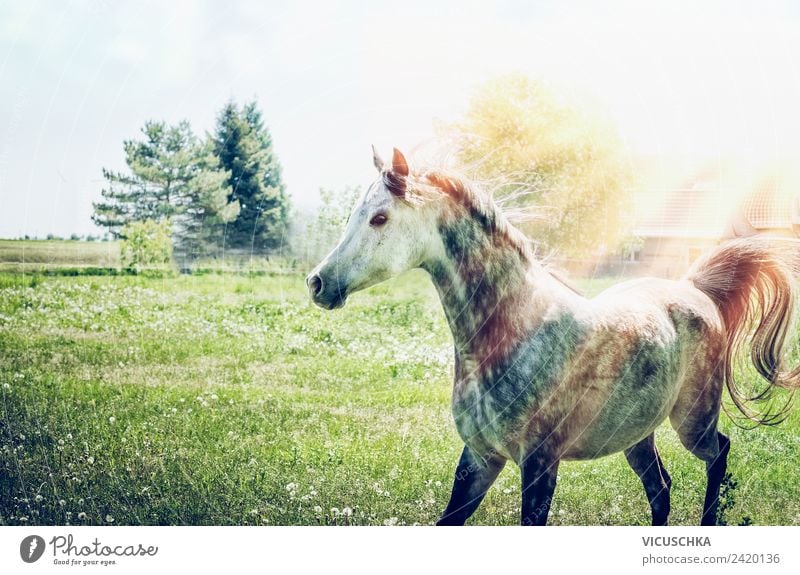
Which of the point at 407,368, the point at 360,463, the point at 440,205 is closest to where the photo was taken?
the point at 440,205

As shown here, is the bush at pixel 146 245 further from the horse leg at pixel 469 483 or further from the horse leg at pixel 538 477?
the horse leg at pixel 538 477

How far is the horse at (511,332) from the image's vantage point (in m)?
2.63

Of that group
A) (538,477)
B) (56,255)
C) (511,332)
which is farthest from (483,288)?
(56,255)

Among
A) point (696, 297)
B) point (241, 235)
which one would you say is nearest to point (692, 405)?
point (696, 297)

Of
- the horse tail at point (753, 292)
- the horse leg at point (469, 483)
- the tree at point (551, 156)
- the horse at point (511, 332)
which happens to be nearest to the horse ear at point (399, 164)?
the horse at point (511, 332)

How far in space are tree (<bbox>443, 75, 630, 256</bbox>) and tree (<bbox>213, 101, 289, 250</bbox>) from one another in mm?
847

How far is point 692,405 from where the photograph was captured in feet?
10.4

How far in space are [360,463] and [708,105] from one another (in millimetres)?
2407

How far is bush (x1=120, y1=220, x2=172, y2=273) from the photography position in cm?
369

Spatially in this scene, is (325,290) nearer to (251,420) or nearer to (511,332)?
(511,332)

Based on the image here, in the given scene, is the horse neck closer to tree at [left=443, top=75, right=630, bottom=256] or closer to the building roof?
tree at [left=443, top=75, right=630, bottom=256]

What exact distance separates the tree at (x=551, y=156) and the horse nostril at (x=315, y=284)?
3.66ft

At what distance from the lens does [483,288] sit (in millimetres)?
2689
